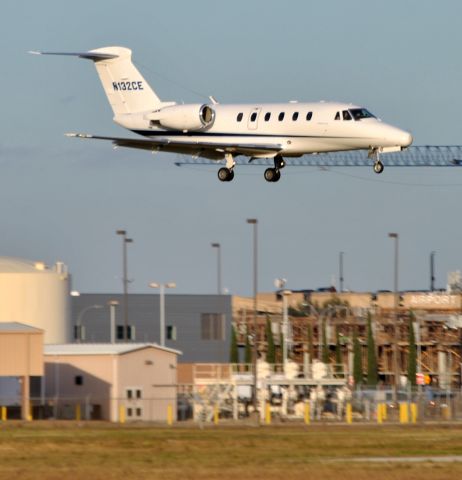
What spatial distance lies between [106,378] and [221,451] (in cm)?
2858

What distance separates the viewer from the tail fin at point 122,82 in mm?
62500

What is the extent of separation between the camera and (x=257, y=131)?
5534cm

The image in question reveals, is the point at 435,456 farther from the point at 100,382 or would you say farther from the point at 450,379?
the point at 450,379

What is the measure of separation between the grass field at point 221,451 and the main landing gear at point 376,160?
30.1 feet

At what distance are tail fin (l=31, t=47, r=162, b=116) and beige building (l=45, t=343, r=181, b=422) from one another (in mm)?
14377

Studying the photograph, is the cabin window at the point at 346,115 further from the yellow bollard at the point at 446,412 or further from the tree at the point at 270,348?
the tree at the point at 270,348

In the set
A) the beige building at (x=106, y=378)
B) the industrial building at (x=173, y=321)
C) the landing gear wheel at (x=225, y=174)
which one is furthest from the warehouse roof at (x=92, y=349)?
the industrial building at (x=173, y=321)

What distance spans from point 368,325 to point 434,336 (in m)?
7.62

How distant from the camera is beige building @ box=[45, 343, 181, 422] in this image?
6969 centimetres

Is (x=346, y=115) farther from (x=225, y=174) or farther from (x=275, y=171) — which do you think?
(x=225, y=174)

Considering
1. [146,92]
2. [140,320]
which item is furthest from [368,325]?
[146,92]

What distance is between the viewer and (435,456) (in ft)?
140

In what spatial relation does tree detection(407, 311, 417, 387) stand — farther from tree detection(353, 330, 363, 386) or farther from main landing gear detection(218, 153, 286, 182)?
main landing gear detection(218, 153, 286, 182)

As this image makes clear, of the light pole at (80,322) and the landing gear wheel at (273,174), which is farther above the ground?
the landing gear wheel at (273,174)
